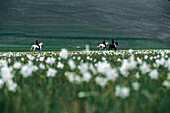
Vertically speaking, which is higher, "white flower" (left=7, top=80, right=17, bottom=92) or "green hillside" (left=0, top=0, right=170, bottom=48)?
"green hillside" (left=0, top=0, right=170, bottom=48)

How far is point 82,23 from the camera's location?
191 ft

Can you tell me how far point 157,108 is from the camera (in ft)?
6.95

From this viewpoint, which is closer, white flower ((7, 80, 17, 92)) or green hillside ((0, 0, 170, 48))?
white flower ((7, 80, 17, 92))

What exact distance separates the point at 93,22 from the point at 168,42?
75.6 feet

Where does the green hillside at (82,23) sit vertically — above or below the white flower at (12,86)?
above

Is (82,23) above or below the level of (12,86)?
above

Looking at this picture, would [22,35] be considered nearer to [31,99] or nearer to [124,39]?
[124,39]

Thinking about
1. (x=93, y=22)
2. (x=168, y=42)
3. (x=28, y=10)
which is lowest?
(x=168, y=42)

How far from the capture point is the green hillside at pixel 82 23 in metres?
51.4

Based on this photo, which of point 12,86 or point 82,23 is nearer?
point 12,86

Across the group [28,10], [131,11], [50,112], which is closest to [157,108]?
[50,112]

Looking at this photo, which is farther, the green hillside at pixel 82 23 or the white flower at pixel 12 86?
the green hillside at pixel 82 23

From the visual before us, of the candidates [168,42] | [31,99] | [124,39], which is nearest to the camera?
[31,99]

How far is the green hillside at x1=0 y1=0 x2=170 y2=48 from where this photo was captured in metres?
51.4
